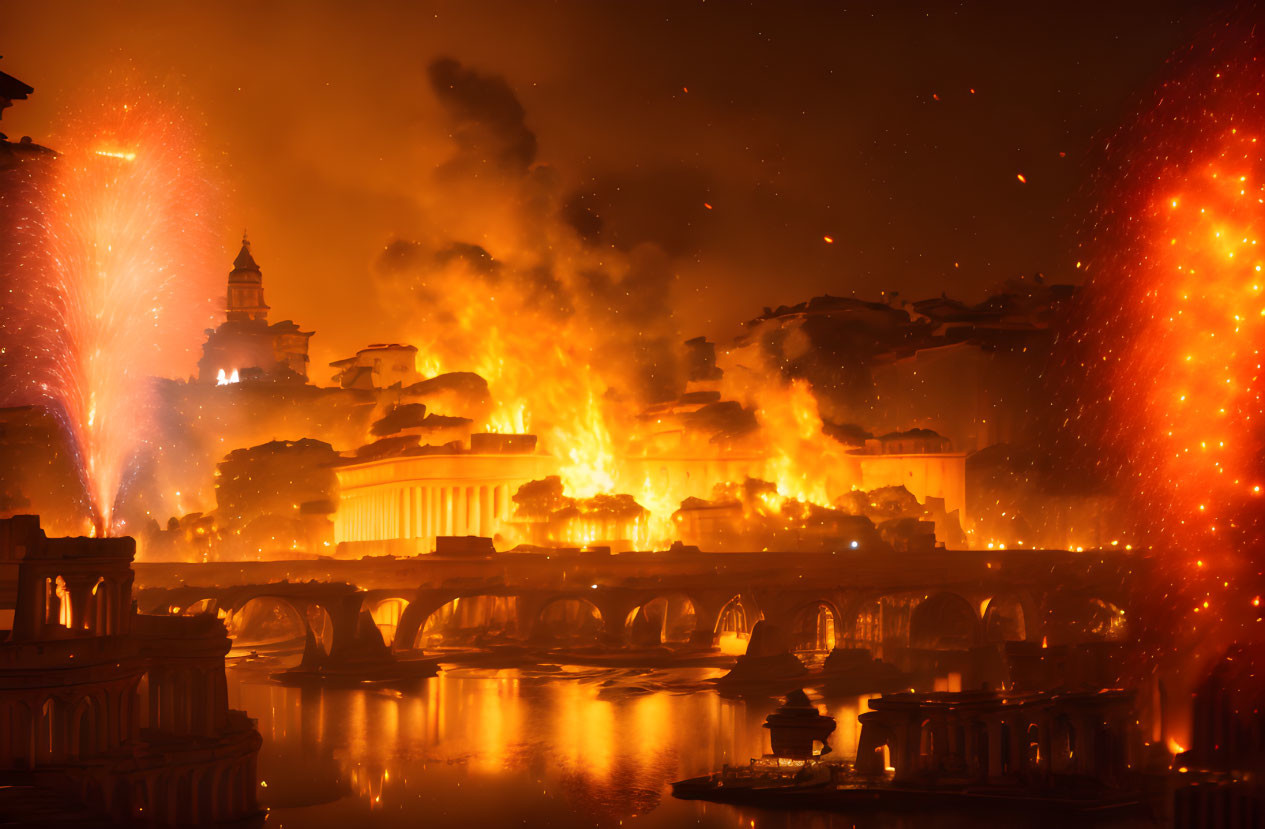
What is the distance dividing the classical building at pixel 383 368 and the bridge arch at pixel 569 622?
42.1 m

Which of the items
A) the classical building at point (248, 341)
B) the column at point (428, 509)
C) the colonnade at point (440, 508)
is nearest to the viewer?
the colonnade at point (440, 508)

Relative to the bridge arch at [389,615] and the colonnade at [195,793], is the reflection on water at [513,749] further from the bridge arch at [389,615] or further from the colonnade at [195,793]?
A: the bridge arch at [389,615]

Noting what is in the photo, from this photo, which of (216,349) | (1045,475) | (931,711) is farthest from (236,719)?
(216,349)

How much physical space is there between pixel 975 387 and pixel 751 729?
67413mm

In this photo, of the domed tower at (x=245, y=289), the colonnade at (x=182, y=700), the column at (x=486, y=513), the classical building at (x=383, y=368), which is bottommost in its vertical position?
the colonnade at (x=182, y=700)

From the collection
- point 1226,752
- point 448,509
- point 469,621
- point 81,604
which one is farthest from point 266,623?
point 1226,752

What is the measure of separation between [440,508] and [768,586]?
3547 cm

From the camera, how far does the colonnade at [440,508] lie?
115062 millimetres

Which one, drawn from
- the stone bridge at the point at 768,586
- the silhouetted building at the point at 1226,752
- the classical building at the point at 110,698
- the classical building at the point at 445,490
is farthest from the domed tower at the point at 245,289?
the silhouetted building at the point at 1226,752

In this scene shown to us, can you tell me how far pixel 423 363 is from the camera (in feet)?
446

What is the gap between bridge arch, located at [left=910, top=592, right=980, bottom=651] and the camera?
92312 mm

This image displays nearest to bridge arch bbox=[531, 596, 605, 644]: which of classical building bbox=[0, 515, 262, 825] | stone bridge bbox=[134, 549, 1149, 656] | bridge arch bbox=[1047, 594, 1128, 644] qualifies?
stone bridge bbox=[134, 549, 1149, 656]

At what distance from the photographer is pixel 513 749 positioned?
6131cm

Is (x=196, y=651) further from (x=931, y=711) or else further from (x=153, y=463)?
(x=153, y=463)
